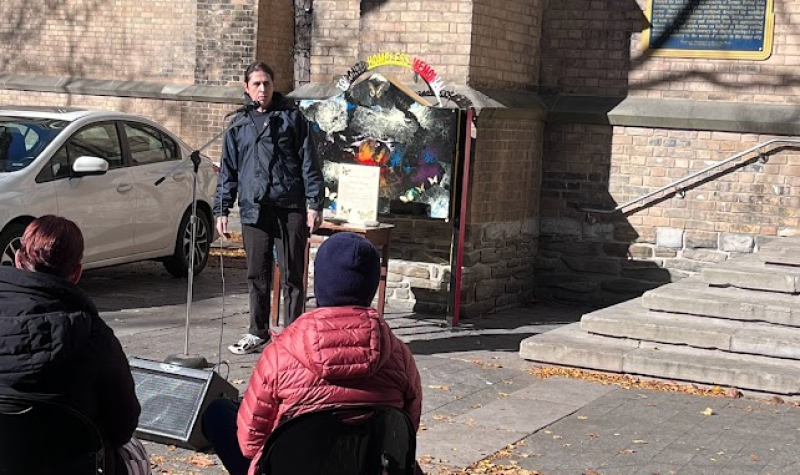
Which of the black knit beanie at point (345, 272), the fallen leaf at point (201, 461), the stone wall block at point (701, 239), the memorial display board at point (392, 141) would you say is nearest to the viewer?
the black knit beanie at point (345, 272)

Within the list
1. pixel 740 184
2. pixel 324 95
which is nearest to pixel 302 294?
pixel 324 95

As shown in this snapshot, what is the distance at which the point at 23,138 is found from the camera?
37.5 ft

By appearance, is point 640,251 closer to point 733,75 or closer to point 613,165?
point 613,165

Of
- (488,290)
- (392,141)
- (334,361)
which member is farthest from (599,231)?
(334,361)

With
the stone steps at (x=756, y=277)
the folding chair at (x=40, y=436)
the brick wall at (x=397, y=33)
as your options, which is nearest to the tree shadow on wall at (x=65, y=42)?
the brick wall at (x=397, y=33)

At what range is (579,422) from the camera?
25.1 feet

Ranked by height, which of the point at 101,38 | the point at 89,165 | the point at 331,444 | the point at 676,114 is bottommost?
the point at 331,444

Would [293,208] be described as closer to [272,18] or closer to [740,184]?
[740,184]

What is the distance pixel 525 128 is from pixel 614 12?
4.67ft

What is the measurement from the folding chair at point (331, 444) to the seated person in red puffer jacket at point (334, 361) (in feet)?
0.35

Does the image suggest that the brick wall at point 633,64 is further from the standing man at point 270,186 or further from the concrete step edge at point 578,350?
the standing man at point 270,186

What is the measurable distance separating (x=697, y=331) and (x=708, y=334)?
0.31 ft

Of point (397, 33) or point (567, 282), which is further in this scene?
point (567, 282)

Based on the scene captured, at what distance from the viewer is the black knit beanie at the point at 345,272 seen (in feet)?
14.3
